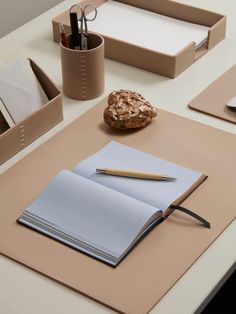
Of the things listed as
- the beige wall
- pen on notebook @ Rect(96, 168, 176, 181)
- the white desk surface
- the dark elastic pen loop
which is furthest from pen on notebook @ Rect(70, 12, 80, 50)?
the beige wall

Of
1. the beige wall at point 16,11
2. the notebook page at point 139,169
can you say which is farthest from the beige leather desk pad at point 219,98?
the beige wall at point 16,11

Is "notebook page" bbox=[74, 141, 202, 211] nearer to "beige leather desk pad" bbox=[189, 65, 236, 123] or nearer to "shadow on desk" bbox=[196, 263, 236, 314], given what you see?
"beige leather desk pad" bbox=[189, 65, 236, 123]

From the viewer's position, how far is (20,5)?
2.76 meters

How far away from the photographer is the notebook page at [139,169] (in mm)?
1354

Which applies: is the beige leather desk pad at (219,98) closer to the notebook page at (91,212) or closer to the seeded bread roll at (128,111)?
the seeded bread roll at (128,111)

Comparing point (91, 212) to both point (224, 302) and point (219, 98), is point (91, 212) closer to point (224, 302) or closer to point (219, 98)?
point (219, 98)

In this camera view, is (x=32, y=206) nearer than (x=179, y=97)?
Yes

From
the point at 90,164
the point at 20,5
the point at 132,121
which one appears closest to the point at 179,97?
the point at 132,121

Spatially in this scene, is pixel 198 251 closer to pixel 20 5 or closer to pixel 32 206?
pixel 32 206

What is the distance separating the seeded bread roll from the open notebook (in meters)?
0.13

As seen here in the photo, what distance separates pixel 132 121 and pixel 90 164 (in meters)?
0.17

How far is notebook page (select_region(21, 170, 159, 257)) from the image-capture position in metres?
1.26

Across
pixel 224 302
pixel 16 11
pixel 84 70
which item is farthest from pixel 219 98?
pixel 16 11

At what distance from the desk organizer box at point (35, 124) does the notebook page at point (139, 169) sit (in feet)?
0.52
